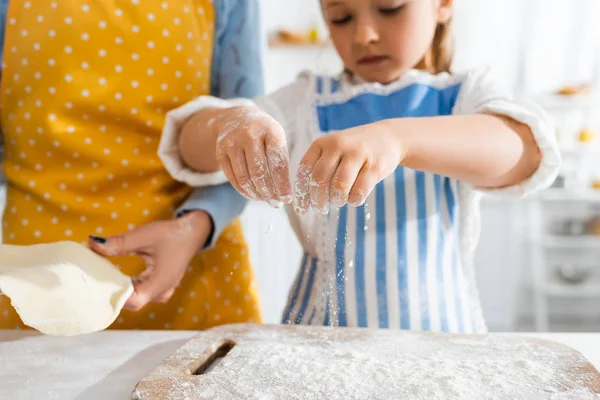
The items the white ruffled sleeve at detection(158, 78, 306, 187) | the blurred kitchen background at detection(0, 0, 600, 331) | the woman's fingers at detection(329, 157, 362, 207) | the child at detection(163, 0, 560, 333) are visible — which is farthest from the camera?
the blurred kitchen background at detection(0, 0, 600, 331)

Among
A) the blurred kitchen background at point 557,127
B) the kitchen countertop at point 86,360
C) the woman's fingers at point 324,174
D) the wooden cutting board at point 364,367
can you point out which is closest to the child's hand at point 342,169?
the woman's fingers at point 324,174

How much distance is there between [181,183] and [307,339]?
0.34 meters

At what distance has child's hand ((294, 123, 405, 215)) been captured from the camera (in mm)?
467

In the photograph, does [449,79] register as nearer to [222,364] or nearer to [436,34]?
[436,34]

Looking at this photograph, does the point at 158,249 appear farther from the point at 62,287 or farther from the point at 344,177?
the point at 344,177

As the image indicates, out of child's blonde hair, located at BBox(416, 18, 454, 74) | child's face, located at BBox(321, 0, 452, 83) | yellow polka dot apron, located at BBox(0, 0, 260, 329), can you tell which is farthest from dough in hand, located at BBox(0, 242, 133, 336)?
child's blonde hair, located at BBox(416, 18, 454, 74)

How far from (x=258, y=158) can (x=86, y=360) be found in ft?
1.02

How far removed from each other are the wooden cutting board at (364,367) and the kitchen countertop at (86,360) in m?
0.06

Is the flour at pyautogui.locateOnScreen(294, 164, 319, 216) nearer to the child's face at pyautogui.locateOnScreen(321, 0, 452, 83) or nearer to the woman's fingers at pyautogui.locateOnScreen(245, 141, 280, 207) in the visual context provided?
the woman's fingers at pyautogui.locateOnScreen(245, 141, 280, 207)

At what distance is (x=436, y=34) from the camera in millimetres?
822

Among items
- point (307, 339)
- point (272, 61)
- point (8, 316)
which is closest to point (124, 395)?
point (307, 339)

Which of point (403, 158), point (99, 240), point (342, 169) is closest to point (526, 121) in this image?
point (403, 158)

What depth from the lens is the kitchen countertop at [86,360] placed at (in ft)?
1.77

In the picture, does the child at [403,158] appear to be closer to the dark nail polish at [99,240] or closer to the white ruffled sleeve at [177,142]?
the white ruffled sleeve at [177,142]
